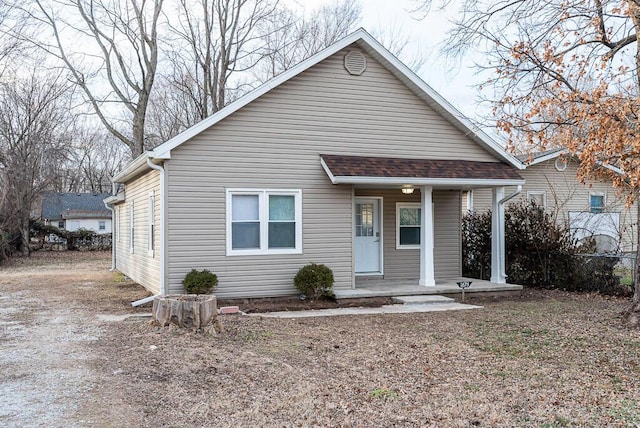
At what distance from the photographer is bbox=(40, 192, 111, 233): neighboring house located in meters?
45.8

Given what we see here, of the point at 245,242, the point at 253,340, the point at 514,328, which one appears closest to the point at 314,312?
the point at 245,242

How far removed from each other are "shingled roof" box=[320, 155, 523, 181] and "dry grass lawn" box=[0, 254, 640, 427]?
3227 mm

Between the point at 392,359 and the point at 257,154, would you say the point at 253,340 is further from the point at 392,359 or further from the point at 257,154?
the point at 257,154

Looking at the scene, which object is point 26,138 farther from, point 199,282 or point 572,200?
point 572,200

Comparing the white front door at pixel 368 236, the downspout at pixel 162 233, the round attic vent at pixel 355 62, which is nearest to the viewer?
the downspout at pixel 162 233

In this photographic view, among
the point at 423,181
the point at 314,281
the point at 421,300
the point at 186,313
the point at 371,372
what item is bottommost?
the point at 371,372

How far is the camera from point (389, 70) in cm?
1288

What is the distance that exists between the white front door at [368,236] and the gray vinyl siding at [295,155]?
146 cm

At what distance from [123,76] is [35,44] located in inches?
154

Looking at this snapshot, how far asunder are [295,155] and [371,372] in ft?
21.3

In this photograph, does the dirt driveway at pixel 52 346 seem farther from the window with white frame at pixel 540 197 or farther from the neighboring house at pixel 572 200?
the window with white frame at pixel 540 197

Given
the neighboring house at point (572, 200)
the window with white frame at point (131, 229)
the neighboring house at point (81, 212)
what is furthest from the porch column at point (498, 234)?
the neighboring house at point (81, 212)

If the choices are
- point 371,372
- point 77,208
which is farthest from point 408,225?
point 77,208

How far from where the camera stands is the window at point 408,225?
14.2m
